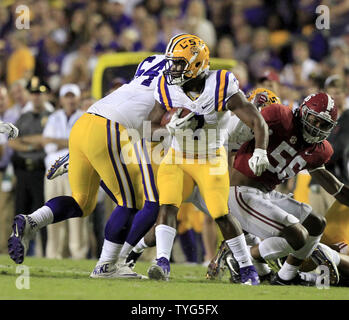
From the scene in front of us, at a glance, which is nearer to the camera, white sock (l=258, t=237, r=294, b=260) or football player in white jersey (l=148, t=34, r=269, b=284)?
football player in white jersey (l=148, t=34, r=269, b=284)

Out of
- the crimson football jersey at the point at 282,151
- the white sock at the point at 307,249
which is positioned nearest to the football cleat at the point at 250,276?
the white sock at the point at 307,249

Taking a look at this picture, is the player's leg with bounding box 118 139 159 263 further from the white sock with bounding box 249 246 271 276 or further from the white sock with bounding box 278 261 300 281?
the white sock with bounding box 278 261 300 281

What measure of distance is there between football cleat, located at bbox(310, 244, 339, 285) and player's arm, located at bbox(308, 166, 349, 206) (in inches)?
16.7

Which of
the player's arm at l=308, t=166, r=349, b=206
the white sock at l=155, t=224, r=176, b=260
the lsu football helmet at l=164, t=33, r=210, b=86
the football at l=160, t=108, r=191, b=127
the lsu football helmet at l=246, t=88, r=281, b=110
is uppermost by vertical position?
the lsu football helmet at l=164, t=33, r=210, b=86

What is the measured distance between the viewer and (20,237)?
5.75 m

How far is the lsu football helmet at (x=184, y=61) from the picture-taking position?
5742 millimetres

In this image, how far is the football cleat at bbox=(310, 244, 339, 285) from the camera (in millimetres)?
5852

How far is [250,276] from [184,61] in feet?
4.92

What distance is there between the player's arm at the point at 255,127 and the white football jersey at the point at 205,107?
0.06 m

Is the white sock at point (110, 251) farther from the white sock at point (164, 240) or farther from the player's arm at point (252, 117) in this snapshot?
the player's arm at point (252, 117)

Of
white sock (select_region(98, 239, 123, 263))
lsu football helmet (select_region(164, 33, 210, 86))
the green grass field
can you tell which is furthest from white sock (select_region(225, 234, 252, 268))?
lsu football helmet (select_region(164, 33, 210, 86))

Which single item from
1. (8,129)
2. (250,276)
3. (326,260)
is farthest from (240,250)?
(8,129)

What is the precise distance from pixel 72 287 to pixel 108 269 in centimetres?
79

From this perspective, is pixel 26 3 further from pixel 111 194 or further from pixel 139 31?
pixel 111 194
